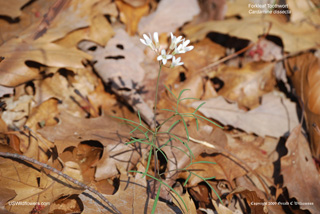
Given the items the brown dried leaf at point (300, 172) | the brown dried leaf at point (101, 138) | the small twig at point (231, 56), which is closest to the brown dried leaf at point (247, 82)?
the small twig at point (231, 56)

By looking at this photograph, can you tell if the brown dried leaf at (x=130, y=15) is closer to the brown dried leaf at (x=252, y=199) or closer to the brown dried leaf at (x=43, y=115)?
the brown dried leaf at (x=43, y=115)

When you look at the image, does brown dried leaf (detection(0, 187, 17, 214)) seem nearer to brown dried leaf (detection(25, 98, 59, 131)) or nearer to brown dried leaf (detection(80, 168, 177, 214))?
brown dried leaf (detection(80, 168, 177, 214))

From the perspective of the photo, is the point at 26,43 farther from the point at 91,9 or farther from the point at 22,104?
the point at 91,9

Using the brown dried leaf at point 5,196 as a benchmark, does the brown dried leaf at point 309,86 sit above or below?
below

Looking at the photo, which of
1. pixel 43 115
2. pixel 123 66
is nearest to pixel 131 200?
pixel 43 115

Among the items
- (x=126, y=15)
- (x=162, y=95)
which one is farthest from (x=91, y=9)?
(x=162, y=95)
